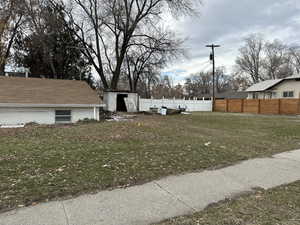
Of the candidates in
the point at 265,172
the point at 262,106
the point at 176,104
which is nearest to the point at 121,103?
the point at 176,104

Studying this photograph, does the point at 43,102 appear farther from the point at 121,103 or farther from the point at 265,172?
the point at 265,172

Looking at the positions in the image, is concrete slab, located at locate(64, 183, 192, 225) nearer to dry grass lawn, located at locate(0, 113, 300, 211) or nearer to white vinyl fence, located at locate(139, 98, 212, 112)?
dry grass lawn, located at locate(0, 113, 300, 211)

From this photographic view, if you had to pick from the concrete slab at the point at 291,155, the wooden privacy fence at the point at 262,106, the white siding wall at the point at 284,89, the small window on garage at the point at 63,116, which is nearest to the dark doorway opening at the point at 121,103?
the small window on garage at the point at 63,116

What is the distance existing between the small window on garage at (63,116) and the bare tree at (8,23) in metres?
12.2

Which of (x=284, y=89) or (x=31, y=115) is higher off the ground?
(x=284, y=89)

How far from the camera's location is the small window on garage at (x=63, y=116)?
504 inches

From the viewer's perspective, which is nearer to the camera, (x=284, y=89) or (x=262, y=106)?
(x=262, y=106)

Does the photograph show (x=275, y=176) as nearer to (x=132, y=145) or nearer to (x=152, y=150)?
(x=152, y=150)

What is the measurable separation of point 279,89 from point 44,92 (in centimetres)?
2734

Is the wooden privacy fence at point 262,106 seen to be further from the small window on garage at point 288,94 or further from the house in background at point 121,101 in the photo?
the house in background at point 121,101

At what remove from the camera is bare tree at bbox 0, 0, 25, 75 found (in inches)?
741

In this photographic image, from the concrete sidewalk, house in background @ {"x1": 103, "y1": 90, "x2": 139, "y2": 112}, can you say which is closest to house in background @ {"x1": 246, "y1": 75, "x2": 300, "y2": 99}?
house in background @ {"x1": 103, "y1": 90, "x2": 139, "y2": 112}

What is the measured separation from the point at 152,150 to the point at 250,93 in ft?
96.3

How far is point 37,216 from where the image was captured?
8.63ft
